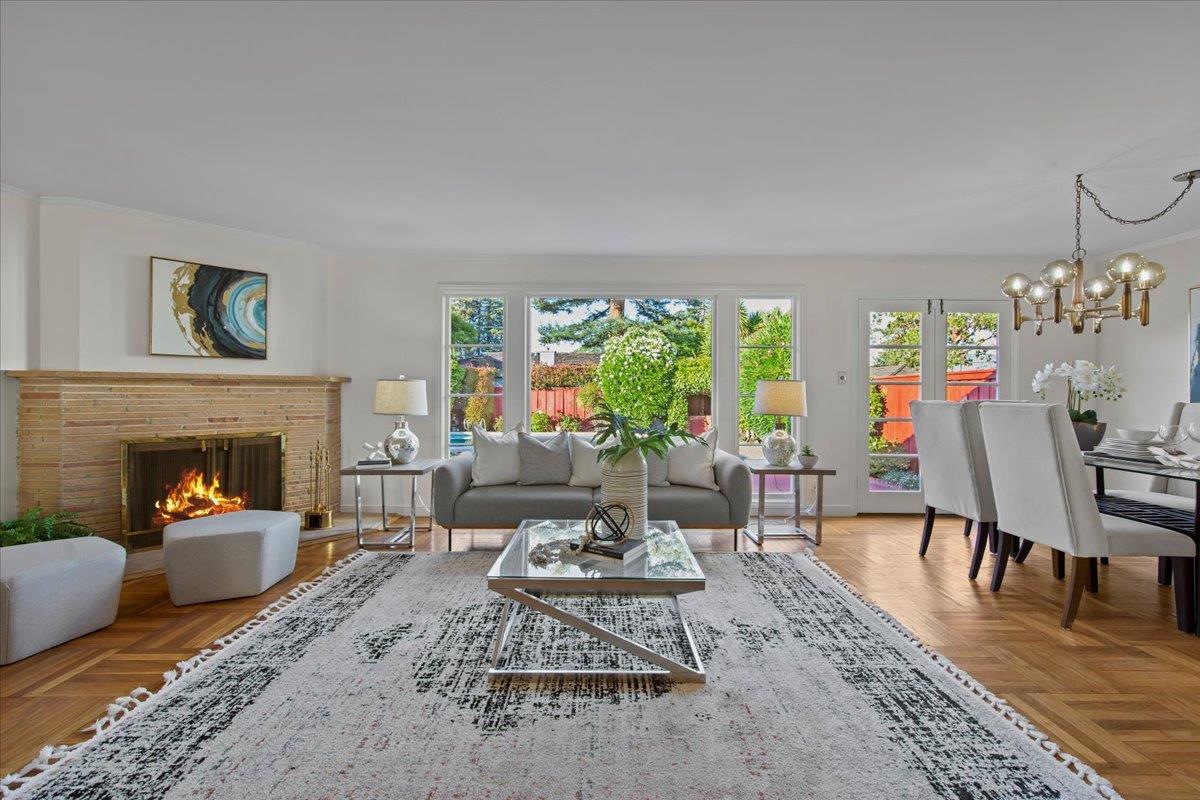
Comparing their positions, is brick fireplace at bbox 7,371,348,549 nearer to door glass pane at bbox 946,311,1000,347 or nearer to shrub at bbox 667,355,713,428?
shrub at bbox 667,355,713,428

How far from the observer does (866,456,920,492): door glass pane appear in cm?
574

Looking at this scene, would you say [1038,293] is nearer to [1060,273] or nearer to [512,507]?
[1060,273]

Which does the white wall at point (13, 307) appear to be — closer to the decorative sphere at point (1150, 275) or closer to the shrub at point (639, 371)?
the shrub at point (639, 371)

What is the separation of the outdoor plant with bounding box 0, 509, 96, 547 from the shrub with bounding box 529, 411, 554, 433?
3552 millimetres

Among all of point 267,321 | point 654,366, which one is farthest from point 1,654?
point 654,366

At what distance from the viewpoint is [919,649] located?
2.70m

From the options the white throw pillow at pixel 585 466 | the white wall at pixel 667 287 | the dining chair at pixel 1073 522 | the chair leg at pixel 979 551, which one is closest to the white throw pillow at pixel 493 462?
the white throw pillow at pixel 585 466

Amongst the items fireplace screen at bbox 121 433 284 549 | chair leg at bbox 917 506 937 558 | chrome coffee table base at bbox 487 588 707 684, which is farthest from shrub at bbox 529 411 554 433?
chrome coffee table base at bbox 487 588 707 684

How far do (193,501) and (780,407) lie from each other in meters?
4.35

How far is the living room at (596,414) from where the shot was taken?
6.70ft

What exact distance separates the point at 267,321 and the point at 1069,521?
5.40 m

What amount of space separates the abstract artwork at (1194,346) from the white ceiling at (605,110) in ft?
2.49

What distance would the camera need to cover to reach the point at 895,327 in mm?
5719

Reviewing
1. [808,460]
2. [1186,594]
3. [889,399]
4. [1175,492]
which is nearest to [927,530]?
[808,460]
